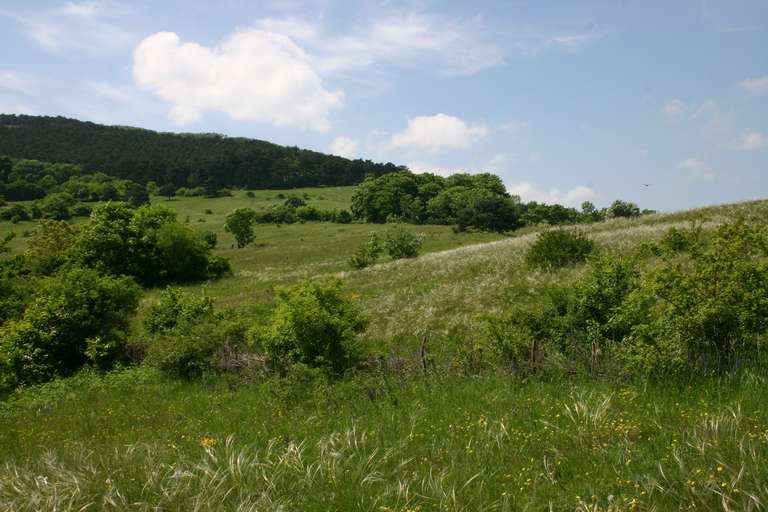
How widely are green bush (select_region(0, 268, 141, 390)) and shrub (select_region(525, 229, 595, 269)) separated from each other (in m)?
12.7

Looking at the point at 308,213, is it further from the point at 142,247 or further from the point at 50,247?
the point at 50,247

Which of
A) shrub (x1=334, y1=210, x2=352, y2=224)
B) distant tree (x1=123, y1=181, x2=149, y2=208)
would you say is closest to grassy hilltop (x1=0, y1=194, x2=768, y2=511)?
shrub (x1=334, y1=210, x2=352, y2=224)

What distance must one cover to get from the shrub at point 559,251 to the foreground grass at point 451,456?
35.2ft

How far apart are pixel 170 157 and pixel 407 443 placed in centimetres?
16213

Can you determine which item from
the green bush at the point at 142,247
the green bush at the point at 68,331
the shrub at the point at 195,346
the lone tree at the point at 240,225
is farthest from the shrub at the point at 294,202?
the shrub at the point at 195,346

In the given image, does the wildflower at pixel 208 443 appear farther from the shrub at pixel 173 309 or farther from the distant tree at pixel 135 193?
the distant tree at pixel 135 193

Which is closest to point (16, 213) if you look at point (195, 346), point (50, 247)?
point (50, 247)

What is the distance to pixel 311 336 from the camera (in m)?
11.3

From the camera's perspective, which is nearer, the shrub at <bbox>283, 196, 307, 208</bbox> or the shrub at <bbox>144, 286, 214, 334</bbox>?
the shrub at <bbox>144, 286, 214, 334</bbox>

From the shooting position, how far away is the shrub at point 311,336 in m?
11.1

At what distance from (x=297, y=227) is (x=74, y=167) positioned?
7934 cm

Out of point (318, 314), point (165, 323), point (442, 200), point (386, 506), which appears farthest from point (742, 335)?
point (442, 200)

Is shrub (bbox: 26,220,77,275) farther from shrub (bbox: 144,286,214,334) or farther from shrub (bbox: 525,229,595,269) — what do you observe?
shrub (bbox: 525,229,595,269)

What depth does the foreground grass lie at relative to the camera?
4395 mm
